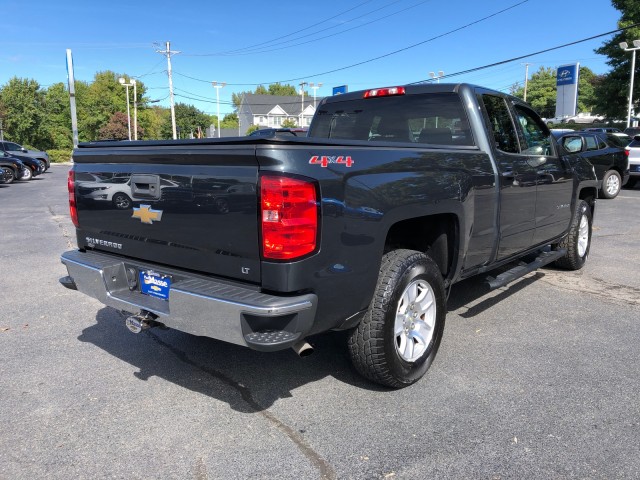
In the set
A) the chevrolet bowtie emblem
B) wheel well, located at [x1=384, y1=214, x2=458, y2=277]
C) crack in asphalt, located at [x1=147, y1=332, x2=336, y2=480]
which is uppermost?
the chevrolet bowtie emblem

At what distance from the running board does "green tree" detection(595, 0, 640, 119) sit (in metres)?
37.8

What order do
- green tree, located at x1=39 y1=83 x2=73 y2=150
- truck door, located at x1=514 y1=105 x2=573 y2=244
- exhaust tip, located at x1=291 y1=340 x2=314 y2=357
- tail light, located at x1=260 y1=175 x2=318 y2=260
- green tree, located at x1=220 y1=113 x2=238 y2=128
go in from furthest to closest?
1. green tree, located at x1=220 y1=113 x2=238 y2=128
2. green tree, located at x1=39 y1=83 x2=73 y2=150
3. truck door, located at x1=514 y1=105 x2=573 y2=244
4. exhaust tip, located at x1=291 y1=340 x2=314 y2=357
5. tail light, located at x1=260 y1=175 x2=318 y2=260

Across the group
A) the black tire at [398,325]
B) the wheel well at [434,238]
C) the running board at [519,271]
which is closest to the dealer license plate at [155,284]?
the black tire at [398,325]

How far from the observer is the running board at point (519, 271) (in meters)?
4.10

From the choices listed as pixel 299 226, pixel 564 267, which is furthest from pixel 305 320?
pixel 564 267

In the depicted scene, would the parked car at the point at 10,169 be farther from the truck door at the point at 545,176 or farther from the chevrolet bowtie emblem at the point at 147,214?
the truck door at the point at 545,176

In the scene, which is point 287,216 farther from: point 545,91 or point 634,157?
point 545,91

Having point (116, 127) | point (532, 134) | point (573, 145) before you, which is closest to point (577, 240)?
point (573, 145)

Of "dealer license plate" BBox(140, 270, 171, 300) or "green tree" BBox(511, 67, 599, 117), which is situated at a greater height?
"green tree" BBox(511, 67, 599, 117)

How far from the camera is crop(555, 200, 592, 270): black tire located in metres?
5.97

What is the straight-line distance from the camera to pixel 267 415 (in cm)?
304

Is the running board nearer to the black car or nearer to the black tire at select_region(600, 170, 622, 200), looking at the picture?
the black car

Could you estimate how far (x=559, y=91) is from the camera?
30391mm

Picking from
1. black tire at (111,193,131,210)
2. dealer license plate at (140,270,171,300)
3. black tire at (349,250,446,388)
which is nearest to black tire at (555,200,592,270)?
black tire at (349,250,446,388)
